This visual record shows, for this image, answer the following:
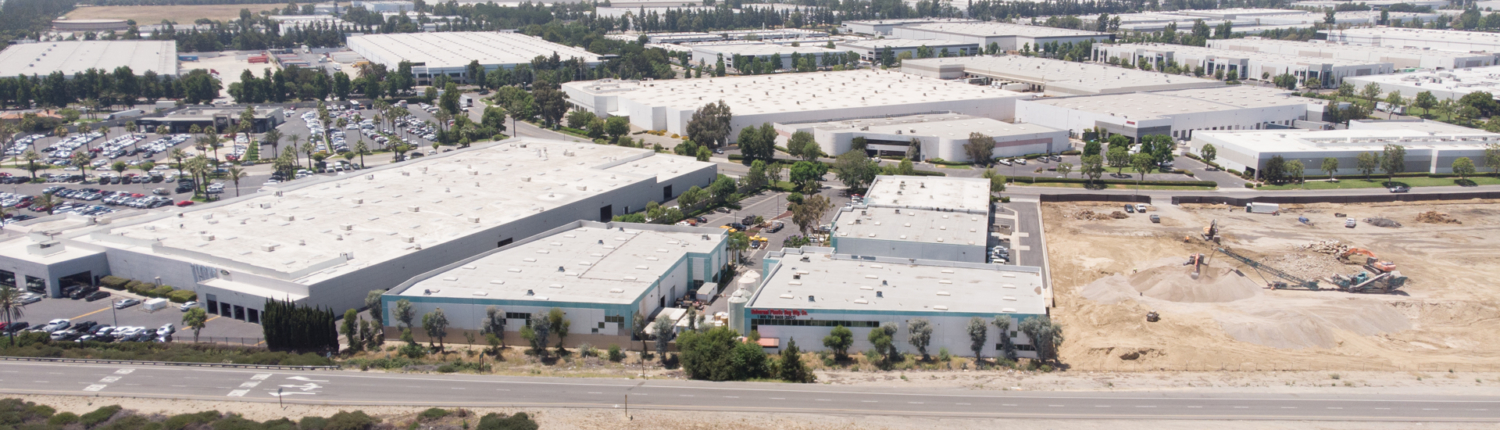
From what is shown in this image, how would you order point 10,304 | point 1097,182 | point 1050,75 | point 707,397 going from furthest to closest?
point 1050,75, point 1097,182, point 10,304, point 707,397

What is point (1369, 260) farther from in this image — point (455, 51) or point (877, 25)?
point (877, 25)

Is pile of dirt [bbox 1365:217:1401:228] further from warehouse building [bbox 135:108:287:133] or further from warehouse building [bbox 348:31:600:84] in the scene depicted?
warehouse building [bbox 348:31:600:84]

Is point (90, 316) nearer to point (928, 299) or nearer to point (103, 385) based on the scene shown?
point (103, 385)

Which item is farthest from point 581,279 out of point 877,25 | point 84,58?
point 877,25

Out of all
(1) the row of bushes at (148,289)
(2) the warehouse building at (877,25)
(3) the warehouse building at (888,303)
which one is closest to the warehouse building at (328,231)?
(1) the row of bushes at (148,289)

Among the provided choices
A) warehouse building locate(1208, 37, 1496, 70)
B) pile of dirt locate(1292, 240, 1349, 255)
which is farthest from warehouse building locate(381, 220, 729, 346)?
warehouse building locate(1208, 37, 1496, 70)

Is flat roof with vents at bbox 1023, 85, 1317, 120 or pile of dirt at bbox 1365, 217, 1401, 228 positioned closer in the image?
pile of dirt at bbox 1365, 217, 1401, 228
